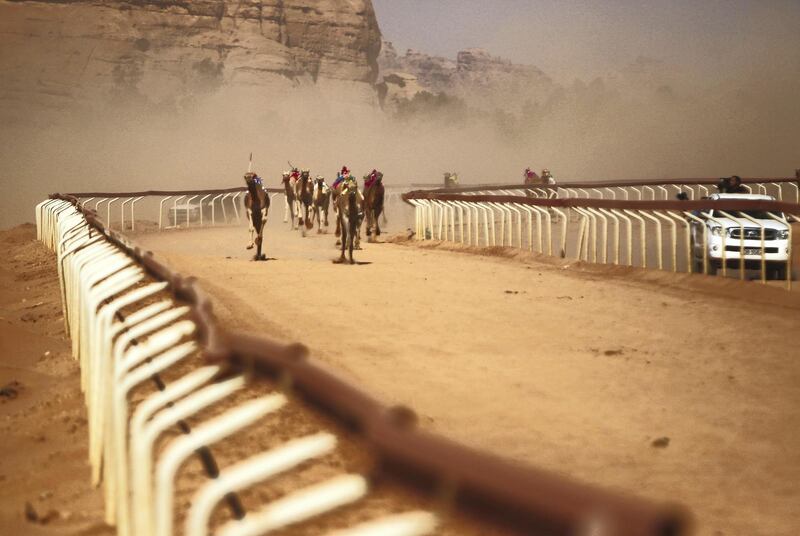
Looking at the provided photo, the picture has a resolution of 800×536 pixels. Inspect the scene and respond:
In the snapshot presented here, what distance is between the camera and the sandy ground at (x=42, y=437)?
5035mm

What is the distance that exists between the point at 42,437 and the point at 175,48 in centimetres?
11127

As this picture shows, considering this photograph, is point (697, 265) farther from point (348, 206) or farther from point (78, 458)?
point (78, 458)

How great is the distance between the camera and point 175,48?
113 meters

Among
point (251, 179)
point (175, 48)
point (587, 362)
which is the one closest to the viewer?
point (587, 362)

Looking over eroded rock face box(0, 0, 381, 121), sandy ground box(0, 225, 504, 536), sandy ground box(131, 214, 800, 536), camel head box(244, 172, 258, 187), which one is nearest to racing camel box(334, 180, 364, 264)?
sandy ground box(131, 214, 800, 536)

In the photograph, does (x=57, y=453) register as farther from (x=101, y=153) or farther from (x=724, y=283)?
(x=101, y=153)

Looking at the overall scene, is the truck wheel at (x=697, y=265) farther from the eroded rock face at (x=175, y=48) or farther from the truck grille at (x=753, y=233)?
the eroded rock face at (x=175, y=48)

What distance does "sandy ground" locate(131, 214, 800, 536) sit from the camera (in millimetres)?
5871

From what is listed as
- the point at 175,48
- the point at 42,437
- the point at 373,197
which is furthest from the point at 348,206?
the point at 175,48

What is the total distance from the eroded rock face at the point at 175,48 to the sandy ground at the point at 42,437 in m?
96.8

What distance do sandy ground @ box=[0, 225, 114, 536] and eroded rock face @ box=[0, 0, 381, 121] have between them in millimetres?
96753

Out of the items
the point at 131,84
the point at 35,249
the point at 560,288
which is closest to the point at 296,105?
the point at 131,84

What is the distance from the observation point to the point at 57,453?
6.25m

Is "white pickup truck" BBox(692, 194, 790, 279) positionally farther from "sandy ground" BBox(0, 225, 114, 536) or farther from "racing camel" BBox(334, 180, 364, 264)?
"sandy ground" BBox(0, 225, 114, 536)
